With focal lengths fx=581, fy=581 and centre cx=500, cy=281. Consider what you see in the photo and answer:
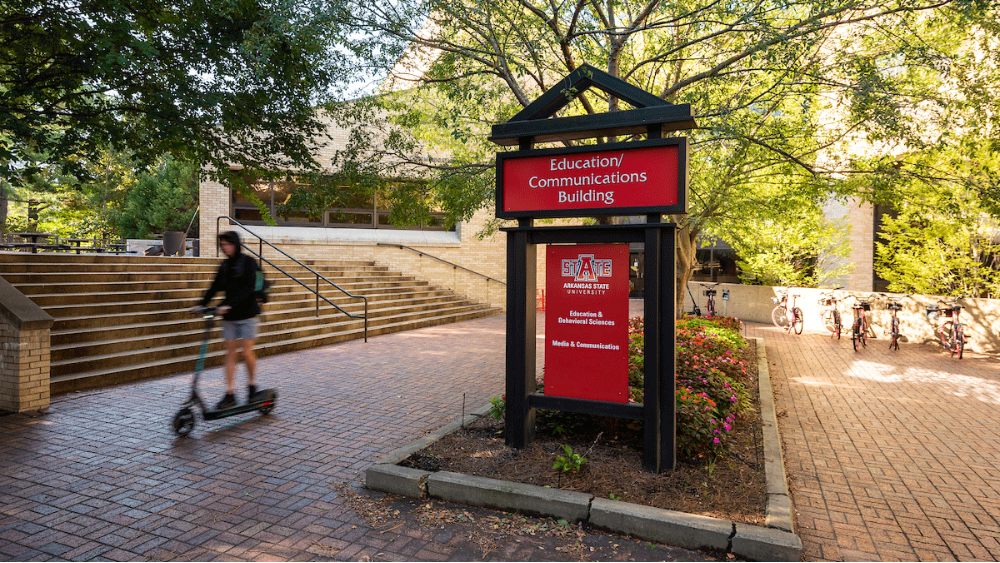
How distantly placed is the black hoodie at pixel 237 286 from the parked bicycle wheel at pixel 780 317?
1467 centimetres

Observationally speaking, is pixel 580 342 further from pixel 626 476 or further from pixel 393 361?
pixel 393 361

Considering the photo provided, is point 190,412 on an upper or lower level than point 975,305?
lower

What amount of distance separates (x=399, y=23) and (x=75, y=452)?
19.0ft

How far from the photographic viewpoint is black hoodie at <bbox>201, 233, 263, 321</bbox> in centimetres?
583

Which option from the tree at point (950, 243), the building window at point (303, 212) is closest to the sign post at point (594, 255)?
the tree at point (950, 243)

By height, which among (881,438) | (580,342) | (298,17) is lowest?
(881,438)

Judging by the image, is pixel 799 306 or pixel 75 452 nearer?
pixel 75 452

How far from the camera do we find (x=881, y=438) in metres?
6.05

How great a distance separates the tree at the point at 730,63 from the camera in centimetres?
668

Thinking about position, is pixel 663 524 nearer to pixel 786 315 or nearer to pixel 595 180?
pixel 595 180

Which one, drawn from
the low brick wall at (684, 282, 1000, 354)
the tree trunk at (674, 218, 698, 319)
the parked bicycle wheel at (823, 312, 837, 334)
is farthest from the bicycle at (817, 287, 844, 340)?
the tree trunk at (674, 218, 698, 319)

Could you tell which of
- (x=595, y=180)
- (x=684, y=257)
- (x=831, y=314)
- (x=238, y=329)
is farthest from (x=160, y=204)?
(x=595, y=180)

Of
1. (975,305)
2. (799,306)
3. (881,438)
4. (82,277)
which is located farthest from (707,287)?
(82,277)

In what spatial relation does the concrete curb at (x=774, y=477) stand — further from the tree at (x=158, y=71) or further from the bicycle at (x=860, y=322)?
the bicycle at (x=860, y=322)
